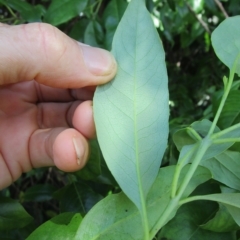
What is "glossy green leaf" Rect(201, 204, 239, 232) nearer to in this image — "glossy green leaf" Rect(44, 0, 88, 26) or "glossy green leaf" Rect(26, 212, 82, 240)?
"glossy green leaf" Rect(26, 212, 82, 240)

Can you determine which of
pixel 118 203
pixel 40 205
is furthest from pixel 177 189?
pixel 40 205

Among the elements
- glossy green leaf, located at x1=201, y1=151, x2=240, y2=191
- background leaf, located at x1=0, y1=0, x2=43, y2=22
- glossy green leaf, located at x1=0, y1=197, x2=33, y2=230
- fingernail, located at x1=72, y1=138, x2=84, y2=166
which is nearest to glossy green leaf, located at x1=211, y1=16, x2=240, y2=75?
glossy green leaf, located at x1=201, y1=151, x2=240, y2=191

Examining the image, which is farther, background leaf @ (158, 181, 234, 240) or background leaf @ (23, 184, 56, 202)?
background leaf @ (23, 184, 56, 202)

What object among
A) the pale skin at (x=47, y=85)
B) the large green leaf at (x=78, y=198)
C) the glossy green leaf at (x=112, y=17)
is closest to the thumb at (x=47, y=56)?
the pale skin at (x=47, y=85)

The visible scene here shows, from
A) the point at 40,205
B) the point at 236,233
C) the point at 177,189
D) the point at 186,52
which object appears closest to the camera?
the point at 177,189

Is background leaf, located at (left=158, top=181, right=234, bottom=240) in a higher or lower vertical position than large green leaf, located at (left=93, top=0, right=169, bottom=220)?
lower

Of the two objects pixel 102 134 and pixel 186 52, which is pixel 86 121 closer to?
pixel 102 134
